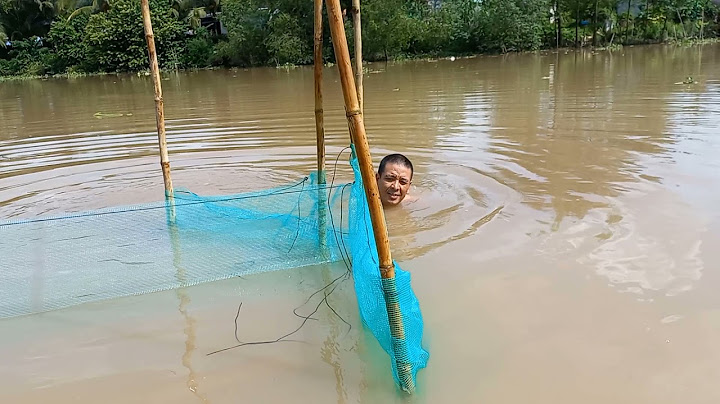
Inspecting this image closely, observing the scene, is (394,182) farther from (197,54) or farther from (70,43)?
→ (70,43)

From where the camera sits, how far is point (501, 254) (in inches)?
141

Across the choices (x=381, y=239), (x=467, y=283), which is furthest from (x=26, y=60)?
(x=381, y=239)

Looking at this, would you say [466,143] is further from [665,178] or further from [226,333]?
[226,333]

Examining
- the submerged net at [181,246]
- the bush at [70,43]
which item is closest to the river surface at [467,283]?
the submerged net at [181,246]

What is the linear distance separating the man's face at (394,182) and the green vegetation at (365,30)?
21.7 meters

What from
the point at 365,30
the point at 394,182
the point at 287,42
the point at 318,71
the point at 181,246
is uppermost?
the point at 365,30

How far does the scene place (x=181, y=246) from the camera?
11.7 feet

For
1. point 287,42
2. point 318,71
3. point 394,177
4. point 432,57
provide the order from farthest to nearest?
point 432,57, point 287,42, point 394,177, point 318,71

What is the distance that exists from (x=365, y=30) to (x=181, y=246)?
2323 cm

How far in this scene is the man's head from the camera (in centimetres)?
455

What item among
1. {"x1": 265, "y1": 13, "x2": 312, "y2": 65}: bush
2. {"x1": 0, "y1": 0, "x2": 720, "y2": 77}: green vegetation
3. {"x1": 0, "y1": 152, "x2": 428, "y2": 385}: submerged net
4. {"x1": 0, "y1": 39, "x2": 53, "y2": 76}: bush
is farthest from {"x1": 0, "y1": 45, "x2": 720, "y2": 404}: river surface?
{"x1": 0, "y1": 39, "x2": 53, "y2": 76}: bush

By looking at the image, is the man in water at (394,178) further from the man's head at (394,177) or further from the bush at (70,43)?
the bush at (70,43)

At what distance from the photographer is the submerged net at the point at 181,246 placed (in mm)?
3043

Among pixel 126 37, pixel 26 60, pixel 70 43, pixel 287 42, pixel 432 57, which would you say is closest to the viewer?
pixel 287 42
